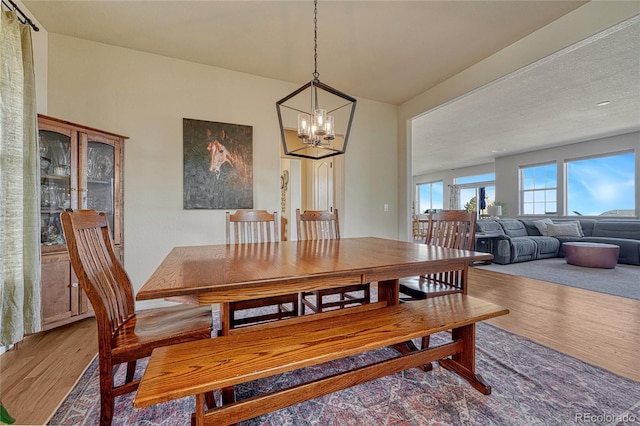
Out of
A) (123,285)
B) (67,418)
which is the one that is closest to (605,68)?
(123,285)

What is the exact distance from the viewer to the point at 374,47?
277 centimetres

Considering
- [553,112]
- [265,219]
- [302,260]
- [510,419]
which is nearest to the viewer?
[510,419]

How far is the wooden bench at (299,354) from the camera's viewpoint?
3.06 feet

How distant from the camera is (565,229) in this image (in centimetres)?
585

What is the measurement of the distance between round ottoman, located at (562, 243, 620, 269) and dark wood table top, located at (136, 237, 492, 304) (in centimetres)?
464

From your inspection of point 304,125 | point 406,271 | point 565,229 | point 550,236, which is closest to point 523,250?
point 550,236

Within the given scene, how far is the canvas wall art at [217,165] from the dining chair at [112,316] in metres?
1.59

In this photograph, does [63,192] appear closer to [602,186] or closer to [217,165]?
[217,165]

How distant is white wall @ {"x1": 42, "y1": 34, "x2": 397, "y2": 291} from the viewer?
269 cm

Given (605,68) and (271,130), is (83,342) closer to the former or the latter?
(271,130)

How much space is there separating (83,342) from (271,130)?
110 inches

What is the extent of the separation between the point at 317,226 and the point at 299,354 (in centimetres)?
161

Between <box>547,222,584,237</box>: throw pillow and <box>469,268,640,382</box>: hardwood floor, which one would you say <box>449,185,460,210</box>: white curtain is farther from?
<box>469,268,640,382</box>: hardwood floor

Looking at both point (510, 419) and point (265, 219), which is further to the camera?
point (265, 219)
